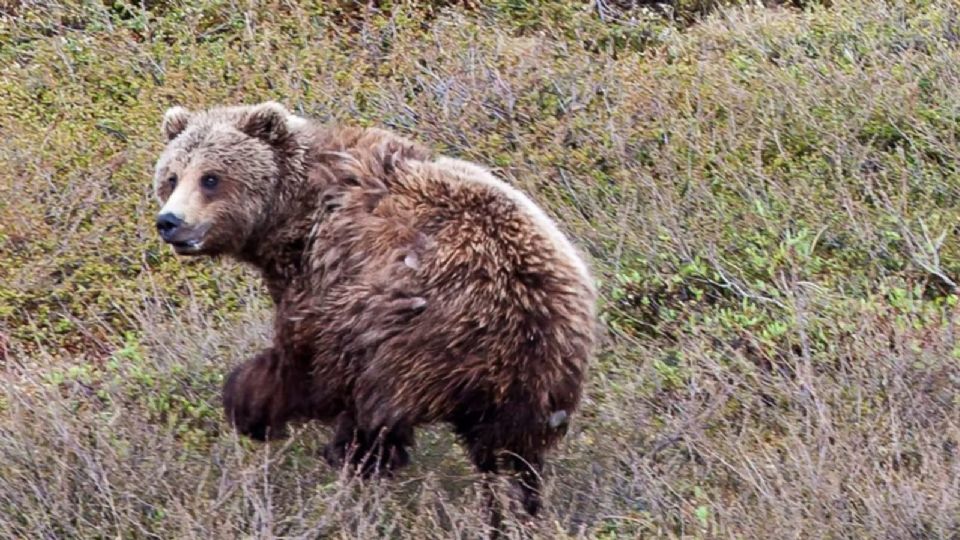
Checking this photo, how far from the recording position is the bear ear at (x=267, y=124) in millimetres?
6016

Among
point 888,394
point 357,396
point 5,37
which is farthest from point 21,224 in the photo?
point 888,394

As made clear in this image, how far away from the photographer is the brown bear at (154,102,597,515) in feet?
17.3

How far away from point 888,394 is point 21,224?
484 centimetres

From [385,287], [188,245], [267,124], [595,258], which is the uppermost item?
[267,124]

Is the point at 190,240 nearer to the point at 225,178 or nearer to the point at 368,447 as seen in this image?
the point at 225,178

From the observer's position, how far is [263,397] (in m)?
5.76

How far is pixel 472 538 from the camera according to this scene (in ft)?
17.1

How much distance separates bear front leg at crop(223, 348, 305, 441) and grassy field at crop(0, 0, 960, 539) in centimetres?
14

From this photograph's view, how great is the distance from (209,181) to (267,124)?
0.32 metres

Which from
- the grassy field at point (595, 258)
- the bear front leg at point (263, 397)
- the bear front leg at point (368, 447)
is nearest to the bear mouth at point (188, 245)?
the bear front leg at point (263, 397)

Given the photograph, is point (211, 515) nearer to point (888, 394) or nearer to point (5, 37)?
point (888, 394)

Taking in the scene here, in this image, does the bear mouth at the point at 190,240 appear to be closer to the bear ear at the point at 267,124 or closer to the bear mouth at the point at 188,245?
the bear mouth at the point at 188,245

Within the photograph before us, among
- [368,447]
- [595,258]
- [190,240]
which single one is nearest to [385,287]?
[368,447]

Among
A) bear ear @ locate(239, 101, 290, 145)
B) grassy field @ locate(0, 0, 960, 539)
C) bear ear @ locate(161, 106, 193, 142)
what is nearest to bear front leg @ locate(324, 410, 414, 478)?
grassy field @ locate(0, 0, 960, 539)
